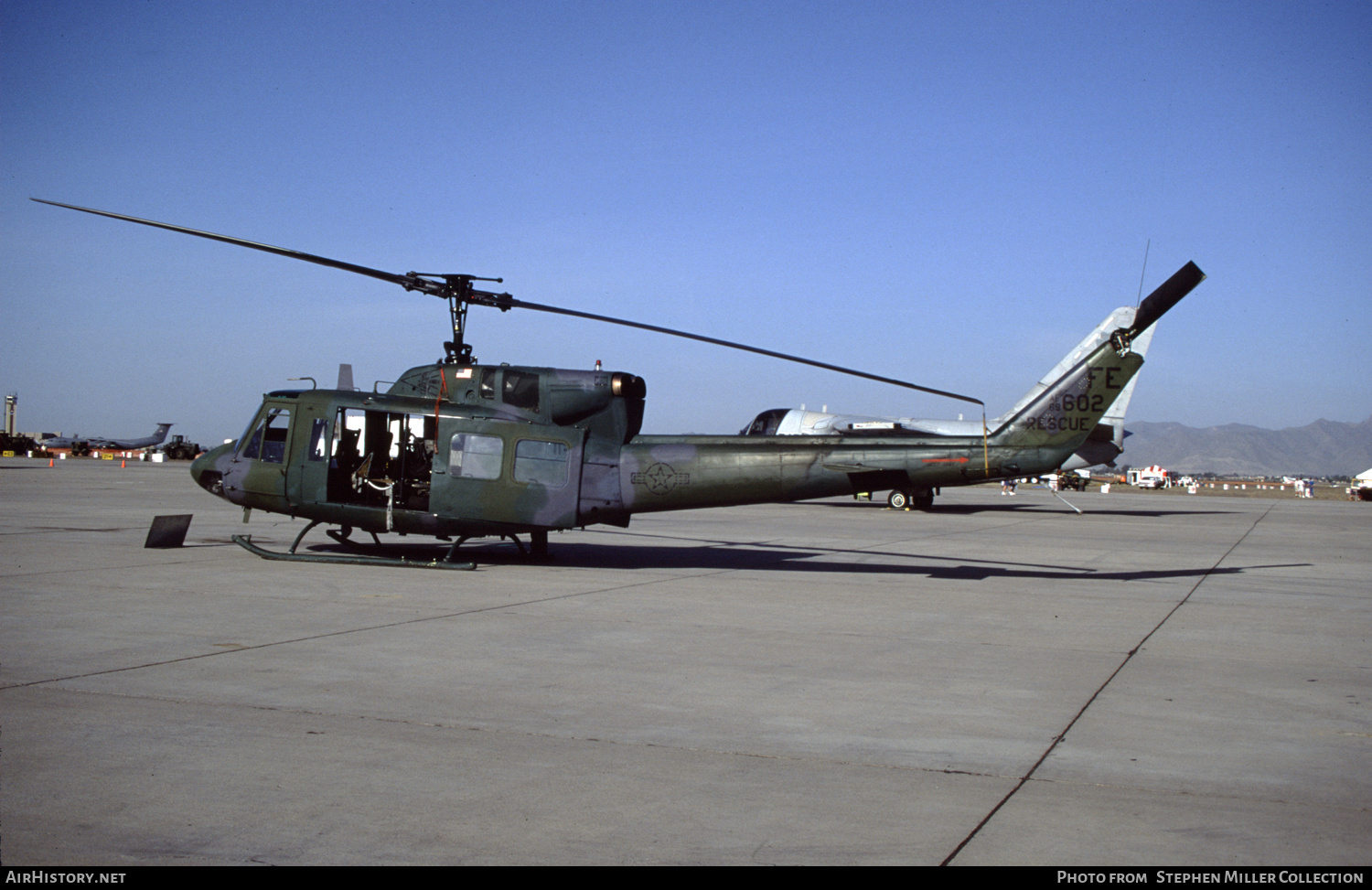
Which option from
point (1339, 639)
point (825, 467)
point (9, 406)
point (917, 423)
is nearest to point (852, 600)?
point (825, 467)

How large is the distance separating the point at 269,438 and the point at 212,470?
1.09 meters

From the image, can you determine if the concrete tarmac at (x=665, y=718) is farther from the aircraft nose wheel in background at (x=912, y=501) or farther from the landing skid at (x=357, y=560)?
the aircraft nose wheel in background at (x=912, y=501)

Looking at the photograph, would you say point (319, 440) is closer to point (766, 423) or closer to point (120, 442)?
point (766, 423)

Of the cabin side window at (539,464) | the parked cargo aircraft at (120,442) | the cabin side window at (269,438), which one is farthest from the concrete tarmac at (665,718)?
the parked cargo aircraft at (120,442)

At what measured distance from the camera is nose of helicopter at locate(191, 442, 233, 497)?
14445 mm

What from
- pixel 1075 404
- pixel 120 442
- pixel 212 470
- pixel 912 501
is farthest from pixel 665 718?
pixel 120 442

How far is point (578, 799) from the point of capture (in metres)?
4.64

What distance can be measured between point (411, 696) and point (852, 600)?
6177 mm

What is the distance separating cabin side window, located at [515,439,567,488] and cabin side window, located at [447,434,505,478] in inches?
9.5

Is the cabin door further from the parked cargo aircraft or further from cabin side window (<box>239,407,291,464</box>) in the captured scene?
the parked cargo aircraft

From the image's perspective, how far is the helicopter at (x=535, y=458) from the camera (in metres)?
13.2

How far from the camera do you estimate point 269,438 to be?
46.6 ft
